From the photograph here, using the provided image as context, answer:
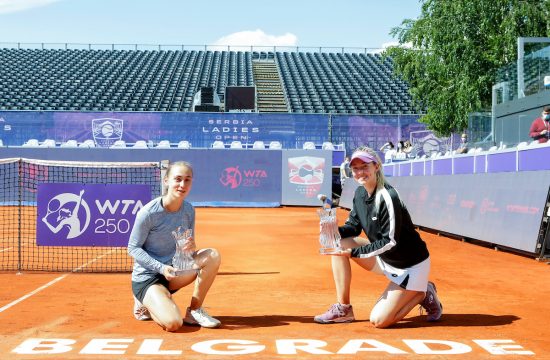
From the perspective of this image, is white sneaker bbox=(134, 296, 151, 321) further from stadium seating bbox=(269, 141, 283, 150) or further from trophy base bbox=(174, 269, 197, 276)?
stadium seating bbox=(269, 141, 283, 150)

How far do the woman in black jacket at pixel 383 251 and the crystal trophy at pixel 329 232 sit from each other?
11cm

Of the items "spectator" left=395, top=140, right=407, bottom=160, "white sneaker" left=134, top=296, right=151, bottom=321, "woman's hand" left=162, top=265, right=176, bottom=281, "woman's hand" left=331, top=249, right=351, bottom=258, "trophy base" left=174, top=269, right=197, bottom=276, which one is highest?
"spectator" left=395, top=140, right=407, bottom=160

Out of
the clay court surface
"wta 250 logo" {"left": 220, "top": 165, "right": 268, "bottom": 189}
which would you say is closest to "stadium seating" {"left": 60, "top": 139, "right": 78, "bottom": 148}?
"wta 250 logo" {"left": 220, "top": 165, "right": 268, "bottom": 189}

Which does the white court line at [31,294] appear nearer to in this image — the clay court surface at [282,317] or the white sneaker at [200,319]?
the clay court surface at [282,317]

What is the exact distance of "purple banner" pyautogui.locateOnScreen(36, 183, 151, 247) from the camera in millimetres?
11219

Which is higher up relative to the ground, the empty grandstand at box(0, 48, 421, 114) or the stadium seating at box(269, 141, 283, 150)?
the empty grandstand at box(0, 48, 421, 114)

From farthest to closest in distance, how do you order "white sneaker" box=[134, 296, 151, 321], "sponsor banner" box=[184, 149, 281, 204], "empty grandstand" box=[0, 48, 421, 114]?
"empty grandstand" box=[0, 48, 421, 114] < "sponsor banner" box=[184, 149, 281, 204] < "white sneaker" box=[134, 296, 151, 321]

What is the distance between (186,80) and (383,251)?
4608cm

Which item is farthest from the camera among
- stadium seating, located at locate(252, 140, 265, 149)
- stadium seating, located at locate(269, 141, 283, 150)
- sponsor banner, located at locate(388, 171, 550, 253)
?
stadium seating, located at locate(252, 140, 265, 149)

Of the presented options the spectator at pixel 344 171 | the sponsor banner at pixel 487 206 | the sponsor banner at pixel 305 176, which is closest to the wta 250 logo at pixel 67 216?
the sponsor banner at pixel 487 206

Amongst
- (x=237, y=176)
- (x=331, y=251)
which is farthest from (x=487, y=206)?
(x=237, y=176)

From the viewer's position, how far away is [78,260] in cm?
1302

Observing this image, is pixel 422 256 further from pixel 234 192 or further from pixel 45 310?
pixel 234 192

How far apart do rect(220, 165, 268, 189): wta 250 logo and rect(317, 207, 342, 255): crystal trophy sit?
27.4 metres
